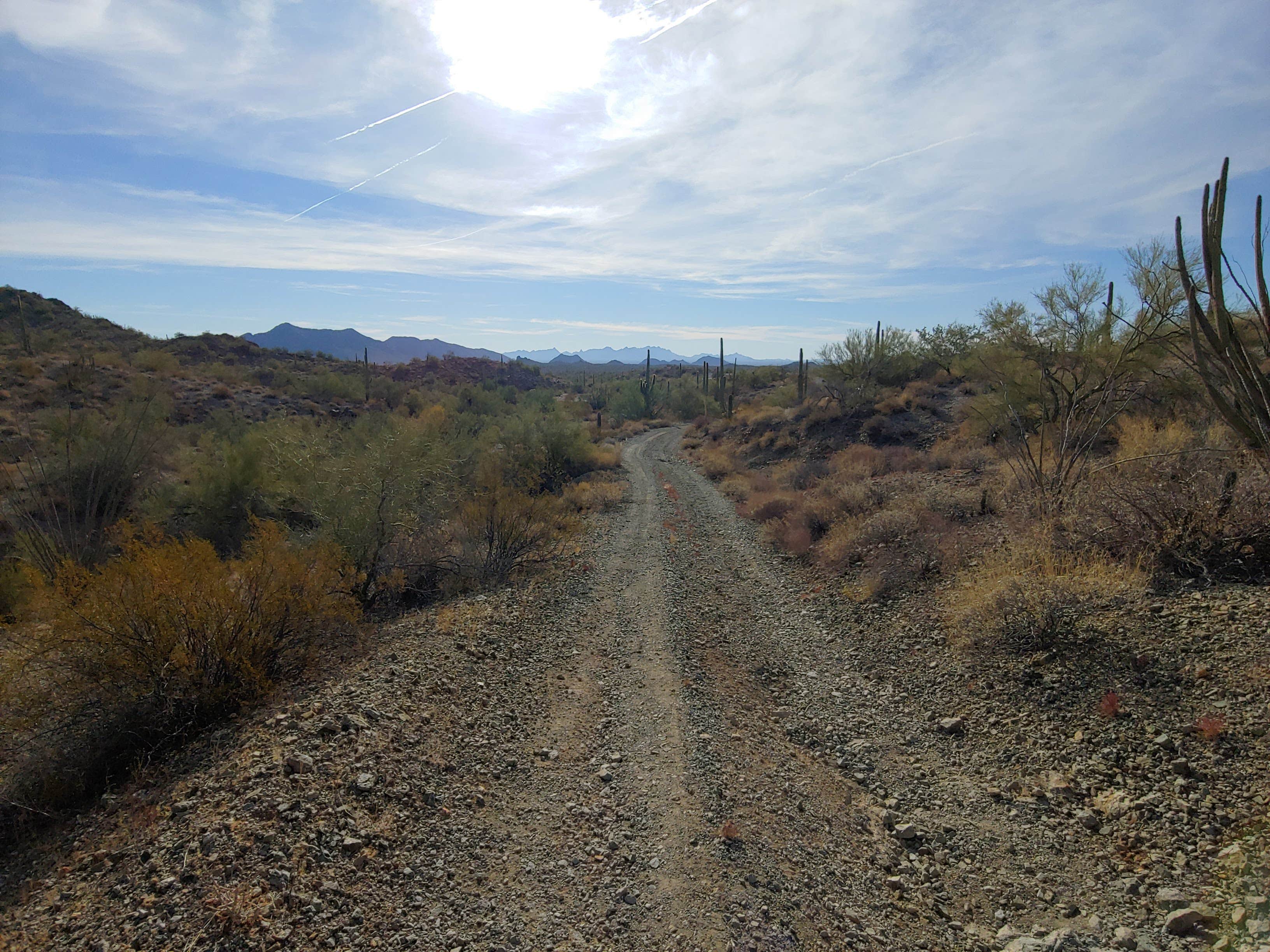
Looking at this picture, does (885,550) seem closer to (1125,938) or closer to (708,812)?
(708,812)

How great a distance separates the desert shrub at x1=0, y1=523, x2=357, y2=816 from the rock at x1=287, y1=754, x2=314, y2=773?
3.70 ft

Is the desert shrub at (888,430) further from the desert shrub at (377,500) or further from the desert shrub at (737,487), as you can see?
the desert shrub at (377,500)

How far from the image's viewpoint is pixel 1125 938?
342cm

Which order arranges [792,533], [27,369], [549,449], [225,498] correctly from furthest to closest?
[27,369] < [549,449] < [225,498] < [792,533]

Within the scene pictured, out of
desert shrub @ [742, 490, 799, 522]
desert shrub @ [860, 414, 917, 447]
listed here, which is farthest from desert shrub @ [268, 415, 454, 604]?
desert shrub @ [860, 414, 917, 447]

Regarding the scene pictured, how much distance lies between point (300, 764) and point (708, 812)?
309cm

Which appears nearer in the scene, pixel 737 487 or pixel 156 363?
pixel 737 487

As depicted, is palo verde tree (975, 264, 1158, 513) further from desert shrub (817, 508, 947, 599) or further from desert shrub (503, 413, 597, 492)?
desert shrub (503, 413, 597, 492)

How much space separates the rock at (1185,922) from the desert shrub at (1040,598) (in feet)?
10.4

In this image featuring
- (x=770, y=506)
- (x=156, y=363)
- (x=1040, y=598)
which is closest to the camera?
(x=1040, y=598)

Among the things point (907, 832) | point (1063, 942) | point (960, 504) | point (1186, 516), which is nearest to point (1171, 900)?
point (1063, 942)

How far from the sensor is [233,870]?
359cm

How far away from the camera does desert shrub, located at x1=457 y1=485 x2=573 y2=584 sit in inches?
408

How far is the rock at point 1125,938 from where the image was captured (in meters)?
3.38
